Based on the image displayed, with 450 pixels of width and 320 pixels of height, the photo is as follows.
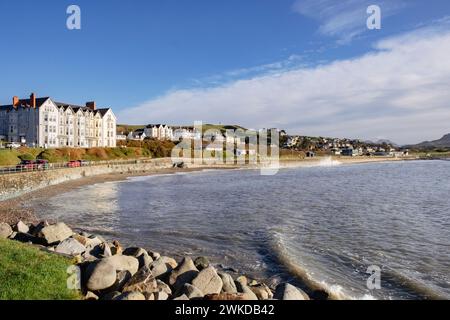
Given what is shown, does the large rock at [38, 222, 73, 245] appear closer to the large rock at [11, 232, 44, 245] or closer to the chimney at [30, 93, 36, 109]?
the large rock at [11, 232, 44, 245]

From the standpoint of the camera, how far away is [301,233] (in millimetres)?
21406

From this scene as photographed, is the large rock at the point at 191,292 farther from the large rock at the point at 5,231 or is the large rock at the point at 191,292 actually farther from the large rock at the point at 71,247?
the large rock at the point at 5,231

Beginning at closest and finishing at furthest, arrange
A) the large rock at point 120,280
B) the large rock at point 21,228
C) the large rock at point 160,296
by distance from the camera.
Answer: the large rock at point 160,296 < the large rock at point 120,280 < the large rock at point 21,228

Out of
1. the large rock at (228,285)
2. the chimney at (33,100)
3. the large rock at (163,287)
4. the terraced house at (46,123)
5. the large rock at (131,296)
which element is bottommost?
the large rock at (228,285)

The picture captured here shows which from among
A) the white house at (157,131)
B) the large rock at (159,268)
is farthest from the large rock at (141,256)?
the white house at (157,131)

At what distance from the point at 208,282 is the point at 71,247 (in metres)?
6.24

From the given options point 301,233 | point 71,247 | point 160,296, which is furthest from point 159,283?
point 301,233

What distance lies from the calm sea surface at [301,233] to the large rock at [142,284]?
502 cm

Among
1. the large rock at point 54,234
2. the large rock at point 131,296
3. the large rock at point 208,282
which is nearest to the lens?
the large rock at point 131,296

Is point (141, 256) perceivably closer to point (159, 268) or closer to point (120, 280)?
point (159, 268)

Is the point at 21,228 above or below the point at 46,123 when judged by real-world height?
below

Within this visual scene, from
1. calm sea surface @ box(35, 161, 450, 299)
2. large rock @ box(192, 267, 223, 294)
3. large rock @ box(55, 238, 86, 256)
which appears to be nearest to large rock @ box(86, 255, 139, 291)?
large rock @ box(192, 267, 223, 294)

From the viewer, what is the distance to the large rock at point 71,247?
547 inches

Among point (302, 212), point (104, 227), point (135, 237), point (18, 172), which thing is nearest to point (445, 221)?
point (302, 212)
